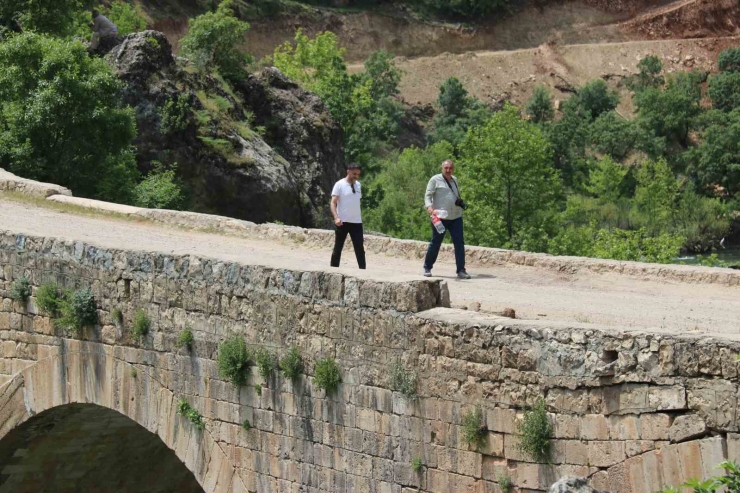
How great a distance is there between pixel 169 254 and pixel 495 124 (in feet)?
88.9

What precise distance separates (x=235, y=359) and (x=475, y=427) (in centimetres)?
252

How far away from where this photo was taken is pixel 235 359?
1030cm

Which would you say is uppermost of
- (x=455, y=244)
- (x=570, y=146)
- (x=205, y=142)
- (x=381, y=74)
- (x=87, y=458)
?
(x=381, y=74)

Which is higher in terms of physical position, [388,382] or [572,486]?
[388,382]

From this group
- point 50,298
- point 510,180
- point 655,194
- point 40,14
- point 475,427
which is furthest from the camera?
point 655,194

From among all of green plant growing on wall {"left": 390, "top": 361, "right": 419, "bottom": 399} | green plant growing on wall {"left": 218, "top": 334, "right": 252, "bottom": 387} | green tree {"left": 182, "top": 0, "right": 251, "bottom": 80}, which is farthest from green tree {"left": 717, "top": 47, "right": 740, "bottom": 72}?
green plant growing on wall {"left": 390, "top": 361, "right": 419, "bottom": 399}

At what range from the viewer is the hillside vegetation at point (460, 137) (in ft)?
71.9

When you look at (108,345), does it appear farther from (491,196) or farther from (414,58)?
(414,58)

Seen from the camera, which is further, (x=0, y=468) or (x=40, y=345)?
(x=0, y=468)

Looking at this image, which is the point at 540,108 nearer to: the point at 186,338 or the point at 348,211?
the point at 348,211

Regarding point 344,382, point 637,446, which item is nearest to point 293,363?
point 344,382

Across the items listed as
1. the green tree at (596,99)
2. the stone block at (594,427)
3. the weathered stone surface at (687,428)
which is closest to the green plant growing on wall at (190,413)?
the stone block at (594,427)

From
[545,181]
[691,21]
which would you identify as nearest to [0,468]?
[545,181]

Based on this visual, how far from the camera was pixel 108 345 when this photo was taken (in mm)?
11781
